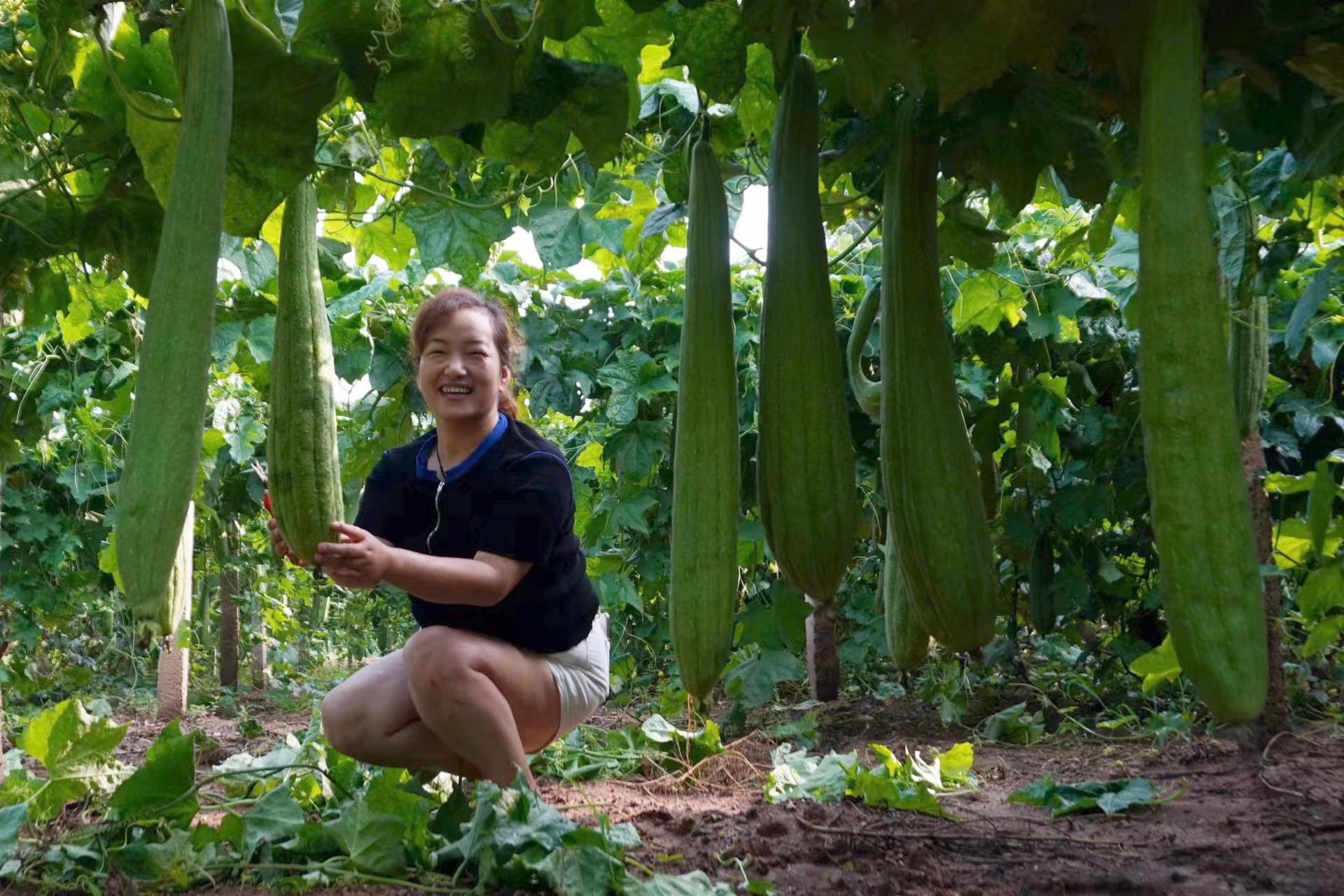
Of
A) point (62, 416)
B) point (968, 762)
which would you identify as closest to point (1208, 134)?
point (968, 762)

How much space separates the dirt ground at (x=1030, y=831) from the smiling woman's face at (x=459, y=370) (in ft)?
3.83

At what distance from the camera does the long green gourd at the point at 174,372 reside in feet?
3.16

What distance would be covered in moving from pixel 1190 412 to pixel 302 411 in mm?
1164

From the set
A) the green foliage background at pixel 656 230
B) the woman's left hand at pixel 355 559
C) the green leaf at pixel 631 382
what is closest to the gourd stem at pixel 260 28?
the green foliage background at pixel 656 230

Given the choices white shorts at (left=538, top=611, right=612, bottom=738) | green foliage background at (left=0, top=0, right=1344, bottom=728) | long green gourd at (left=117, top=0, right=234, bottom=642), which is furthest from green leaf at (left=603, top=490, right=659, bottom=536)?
long green gourd at (left=117, top=0, right=234, bottom=642)

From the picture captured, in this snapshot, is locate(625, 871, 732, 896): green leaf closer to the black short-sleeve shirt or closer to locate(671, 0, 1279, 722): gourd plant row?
the black short-sleeve shirt

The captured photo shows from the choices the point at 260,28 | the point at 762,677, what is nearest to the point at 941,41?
the point at 260,28

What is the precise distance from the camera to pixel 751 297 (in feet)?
18.4

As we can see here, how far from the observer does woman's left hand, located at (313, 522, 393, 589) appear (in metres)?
1.80

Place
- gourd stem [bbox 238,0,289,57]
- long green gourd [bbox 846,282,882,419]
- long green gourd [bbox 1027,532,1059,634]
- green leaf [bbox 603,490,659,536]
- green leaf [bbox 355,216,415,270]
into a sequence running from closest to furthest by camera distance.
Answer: gourd stem [bbox 238,0,289,57]
long green gourd [bbox 846,282,882,419]
green leaf [bbox 355,216,415,270]
long green gourd [bbox 1027,532,1059,634]
green leaf [bbox 603,490,659,536]

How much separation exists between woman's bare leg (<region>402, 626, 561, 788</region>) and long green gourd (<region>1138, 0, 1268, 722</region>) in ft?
6.87

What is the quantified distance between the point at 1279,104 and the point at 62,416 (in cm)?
761

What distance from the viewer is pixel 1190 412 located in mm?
942

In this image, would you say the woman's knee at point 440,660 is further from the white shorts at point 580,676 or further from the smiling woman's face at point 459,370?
the smiling woman's face at point 459,370
